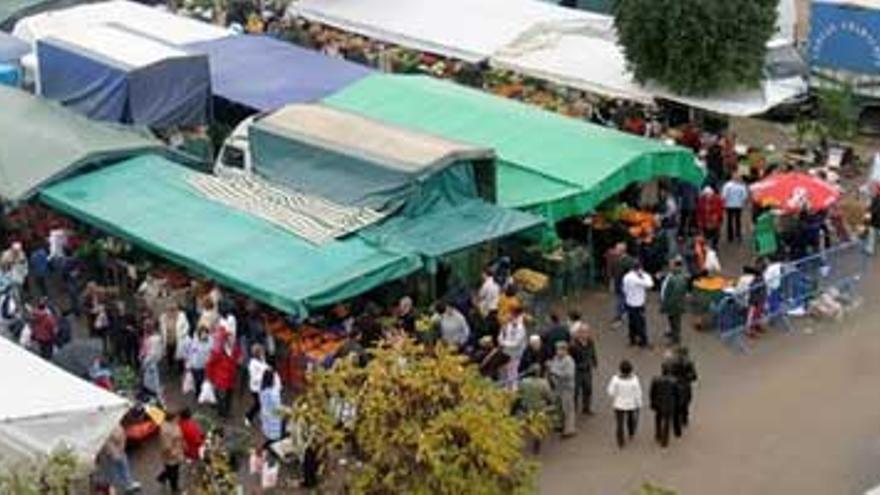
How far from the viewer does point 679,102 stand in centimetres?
2488

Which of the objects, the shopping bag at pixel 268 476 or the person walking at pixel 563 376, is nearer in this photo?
the shopping bag at pixel 268 476

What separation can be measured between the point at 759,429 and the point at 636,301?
232cm

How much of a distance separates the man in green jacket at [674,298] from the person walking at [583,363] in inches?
65.1

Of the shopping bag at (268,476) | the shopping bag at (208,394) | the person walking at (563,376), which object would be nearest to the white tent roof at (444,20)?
the shopping bag at (208,394)

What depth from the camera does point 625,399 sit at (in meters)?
17.1

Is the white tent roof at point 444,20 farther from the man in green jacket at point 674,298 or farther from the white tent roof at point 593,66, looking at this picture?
the man in green jacket at point 674,298

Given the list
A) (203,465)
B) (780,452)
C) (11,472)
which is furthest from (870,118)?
(11,472)

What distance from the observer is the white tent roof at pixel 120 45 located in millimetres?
23828

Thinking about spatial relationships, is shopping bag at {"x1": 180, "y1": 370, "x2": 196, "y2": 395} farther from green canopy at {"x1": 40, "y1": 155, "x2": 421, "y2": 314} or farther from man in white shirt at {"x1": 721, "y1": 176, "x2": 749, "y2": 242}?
man in white shirt at {"x1": 721, "y1": 176, "x2": 749, "y2": 242}

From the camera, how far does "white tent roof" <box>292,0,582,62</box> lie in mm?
27641

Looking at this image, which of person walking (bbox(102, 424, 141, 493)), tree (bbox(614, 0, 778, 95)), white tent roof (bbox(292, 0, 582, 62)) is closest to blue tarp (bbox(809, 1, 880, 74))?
tree (bbox(614, 0, 778, 95))

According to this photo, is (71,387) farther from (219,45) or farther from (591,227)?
(219,45)

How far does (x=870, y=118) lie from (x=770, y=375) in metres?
9.45

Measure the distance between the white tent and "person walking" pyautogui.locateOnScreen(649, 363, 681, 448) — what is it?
17.5ft
